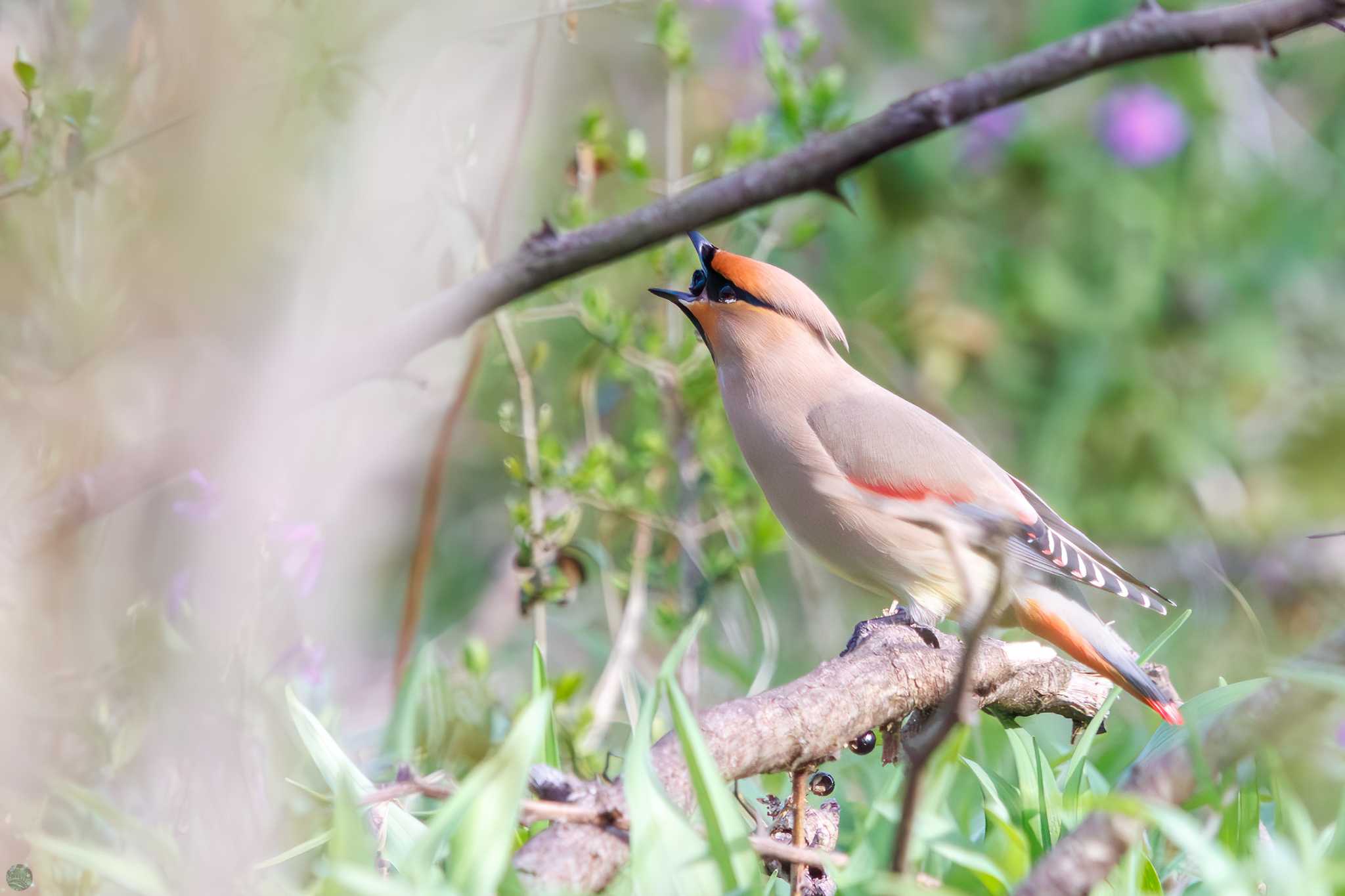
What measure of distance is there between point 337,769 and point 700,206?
101cm

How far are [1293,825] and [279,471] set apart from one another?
1.47 meters

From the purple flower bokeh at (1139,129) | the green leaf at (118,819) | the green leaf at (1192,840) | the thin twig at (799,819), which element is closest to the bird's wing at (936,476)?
the thin twig at (799,819)

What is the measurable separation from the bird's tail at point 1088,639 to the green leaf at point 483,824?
4.17ft

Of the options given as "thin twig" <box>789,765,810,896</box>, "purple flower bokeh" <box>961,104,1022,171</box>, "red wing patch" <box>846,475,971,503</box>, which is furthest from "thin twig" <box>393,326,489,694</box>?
"purple flower bokeh" <box>961,104,1022,171</box>

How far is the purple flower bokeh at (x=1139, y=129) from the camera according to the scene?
600cm

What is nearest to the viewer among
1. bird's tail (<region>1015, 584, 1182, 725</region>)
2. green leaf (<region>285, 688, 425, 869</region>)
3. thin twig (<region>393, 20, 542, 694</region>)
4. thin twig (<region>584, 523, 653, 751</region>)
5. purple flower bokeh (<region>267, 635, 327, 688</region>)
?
green leaf (<region>285, 688, 425, 869</region>)

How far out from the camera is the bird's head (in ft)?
9.77

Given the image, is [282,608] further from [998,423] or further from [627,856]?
[998,423]

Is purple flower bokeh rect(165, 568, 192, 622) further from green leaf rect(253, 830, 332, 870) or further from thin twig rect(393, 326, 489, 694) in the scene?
thin twig rect(393, 326, 489, 694)

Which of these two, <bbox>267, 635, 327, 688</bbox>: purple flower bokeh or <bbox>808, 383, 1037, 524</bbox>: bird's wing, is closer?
<bbox>267, 635, 327, 688</bbox>: purple flower bokeh

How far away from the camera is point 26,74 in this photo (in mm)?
2068

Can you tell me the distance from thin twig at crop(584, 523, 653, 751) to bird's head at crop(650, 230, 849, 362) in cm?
80

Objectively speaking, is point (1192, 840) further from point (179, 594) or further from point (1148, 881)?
point (179, 594)

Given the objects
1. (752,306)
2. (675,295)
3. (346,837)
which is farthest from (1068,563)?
(346,837)
